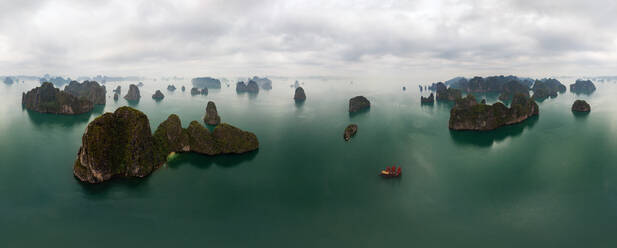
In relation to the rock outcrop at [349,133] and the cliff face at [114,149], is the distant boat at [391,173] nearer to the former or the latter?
the rock outcrop at [349,133]

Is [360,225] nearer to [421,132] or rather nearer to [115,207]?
[115,207]

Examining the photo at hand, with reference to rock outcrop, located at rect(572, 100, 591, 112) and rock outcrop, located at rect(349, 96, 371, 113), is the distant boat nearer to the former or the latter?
rock outcrop, located at rect(349, 96, 371, 113)

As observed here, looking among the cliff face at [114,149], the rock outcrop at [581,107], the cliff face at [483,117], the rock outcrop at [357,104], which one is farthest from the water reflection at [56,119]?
the rock outcrop at [581,107]

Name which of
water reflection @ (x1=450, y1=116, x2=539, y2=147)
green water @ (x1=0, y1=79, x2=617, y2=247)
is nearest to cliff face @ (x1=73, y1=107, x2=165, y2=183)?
green water @ (x1=0, y1=79, x2=617, y2=247)

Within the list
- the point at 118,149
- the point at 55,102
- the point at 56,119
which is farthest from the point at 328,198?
the point at 55,102

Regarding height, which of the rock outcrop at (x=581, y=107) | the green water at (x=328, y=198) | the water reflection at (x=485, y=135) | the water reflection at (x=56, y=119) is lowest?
the green water at (x=328, y=198)

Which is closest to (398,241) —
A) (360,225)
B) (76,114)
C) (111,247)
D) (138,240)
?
(360,225)
